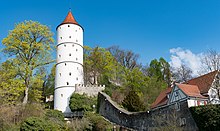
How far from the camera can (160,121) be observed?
56.0 ft

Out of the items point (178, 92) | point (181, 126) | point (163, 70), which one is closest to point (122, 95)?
point (178, 92)

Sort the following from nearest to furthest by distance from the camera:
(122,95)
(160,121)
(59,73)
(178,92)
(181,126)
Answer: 1. (181,126)
2. (160,121)
3. (178,92)
4. (122,95)
5. (59,73)

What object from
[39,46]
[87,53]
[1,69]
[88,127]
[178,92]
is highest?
[87,53]

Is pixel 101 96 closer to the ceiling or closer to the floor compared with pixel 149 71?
closer to the floor

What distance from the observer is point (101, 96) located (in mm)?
26797

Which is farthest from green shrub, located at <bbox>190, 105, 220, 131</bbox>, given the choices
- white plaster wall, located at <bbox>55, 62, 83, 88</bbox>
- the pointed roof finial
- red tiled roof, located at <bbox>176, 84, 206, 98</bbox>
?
the pointed roof finial

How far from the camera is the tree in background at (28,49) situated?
959 inches

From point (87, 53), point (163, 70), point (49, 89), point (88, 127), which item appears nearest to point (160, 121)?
point (88, 127)

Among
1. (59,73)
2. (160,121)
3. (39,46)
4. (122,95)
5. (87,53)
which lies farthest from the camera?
(87,53)

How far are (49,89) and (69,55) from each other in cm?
1204

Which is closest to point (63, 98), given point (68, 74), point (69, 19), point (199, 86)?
point (68, 74)

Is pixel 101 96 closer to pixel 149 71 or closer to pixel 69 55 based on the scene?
pixel 69 55

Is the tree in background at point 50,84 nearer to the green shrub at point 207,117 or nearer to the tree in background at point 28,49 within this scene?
the tree in background at point 28,49

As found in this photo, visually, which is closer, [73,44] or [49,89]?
Answer: [73,44]
